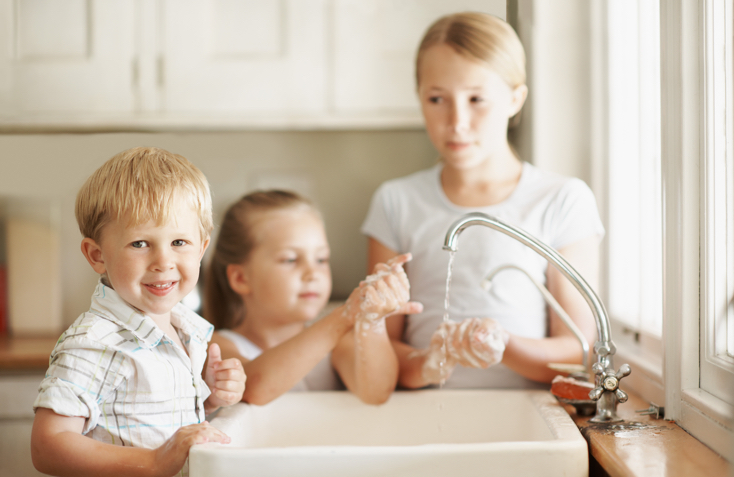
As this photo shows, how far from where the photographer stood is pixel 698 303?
749mm

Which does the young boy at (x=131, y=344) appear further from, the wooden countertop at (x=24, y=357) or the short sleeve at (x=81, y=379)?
the wooden countertop at (x=24, y=357)

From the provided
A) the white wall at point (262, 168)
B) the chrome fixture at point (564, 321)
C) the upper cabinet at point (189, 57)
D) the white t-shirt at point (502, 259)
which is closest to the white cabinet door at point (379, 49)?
the upper cabinet at point (189, 57)

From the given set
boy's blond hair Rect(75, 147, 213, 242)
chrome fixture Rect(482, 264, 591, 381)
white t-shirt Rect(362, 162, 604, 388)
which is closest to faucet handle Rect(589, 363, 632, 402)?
chrome fixture Rect(482, 264, 591, 381)

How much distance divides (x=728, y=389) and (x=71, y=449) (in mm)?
751

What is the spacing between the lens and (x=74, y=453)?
0.62 meters

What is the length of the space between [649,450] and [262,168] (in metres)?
1.14

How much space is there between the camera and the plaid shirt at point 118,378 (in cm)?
64

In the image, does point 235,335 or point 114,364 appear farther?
point 235,335

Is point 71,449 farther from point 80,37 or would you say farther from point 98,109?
point 80,37

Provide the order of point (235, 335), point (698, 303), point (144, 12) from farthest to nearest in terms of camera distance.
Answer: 1. point (144, 12)
2. point (235, 335)
3. point (698, 303)

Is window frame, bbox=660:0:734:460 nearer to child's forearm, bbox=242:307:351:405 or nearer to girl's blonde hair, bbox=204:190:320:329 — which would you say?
child's forearm, bbox=242:307:351:405

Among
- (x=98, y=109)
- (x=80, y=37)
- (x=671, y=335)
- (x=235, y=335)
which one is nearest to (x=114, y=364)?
(x=235, y=335)

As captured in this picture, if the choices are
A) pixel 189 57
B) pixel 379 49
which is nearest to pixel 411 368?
pixel 379 49

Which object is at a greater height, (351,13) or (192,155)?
(351,13)
